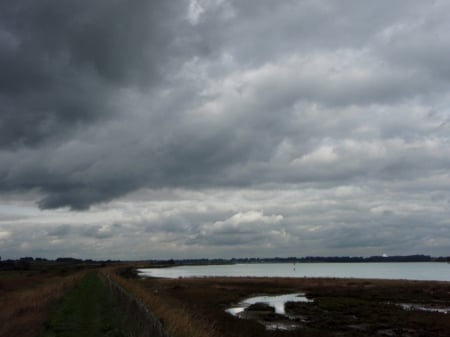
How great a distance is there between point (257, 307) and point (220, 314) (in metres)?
6.43

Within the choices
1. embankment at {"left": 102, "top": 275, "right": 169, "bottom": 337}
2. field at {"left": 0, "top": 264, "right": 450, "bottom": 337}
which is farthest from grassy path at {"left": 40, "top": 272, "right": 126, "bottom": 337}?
embankment at {"left": 102, "top": 275, "right": 169, "bottom": 337}

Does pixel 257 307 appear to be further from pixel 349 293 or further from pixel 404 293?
pixel 404 293

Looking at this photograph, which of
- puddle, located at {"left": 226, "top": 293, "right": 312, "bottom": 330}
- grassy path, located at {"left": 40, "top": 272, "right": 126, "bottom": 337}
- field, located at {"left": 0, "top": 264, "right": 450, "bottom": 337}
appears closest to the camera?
grassy path, located at {"left": 40, "top": 272, "right": 126, "bottom": 337}

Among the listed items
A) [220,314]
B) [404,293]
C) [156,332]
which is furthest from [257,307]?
[156,332]

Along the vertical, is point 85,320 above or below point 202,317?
above

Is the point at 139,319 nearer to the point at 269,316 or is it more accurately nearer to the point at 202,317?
the point at 202,317

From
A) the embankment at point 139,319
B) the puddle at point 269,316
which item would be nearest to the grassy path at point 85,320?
the embankment at point 139,319

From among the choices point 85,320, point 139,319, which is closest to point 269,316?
point 85,320

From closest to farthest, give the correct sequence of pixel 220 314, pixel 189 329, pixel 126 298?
pixel 189 329
pixel 126 298
pixel 220 314

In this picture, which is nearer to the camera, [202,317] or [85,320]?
[85,320]

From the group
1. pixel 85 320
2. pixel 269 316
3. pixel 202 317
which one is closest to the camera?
pixel 85 320

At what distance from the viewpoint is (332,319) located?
1185 inches

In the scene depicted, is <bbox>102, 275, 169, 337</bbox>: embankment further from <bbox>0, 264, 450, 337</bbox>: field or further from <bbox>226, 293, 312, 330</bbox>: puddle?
<bbox>226, 293, 312, 330</bbox>: puddle

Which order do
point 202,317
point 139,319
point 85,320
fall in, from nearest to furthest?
point 139,319, point 85,320, point 202,317
